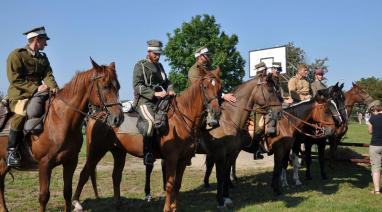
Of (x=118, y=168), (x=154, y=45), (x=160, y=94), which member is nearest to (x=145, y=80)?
(x=160, y=94)

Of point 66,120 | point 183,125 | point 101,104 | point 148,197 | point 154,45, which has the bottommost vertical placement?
point 148,197

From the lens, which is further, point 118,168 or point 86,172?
point 118,168

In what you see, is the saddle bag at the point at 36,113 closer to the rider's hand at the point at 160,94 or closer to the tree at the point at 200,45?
the rider's hand at the point at 160,94

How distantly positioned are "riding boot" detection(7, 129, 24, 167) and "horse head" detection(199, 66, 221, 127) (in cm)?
329

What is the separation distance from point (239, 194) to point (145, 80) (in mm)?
4526

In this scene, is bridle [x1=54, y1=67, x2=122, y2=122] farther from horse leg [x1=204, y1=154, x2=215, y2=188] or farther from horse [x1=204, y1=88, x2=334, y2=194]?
horse [x1=204, y1=88, x2=334, y2=194]

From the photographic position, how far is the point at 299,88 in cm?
1375

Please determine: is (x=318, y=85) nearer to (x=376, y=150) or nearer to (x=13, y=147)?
(x=376, y=150)

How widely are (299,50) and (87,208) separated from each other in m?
57.0

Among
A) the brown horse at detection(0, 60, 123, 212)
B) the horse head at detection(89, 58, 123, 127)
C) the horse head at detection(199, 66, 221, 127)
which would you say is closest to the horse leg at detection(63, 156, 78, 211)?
the brown horse at detection(0, 60, 123, 212)

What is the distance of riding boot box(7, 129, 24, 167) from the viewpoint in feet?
23.0

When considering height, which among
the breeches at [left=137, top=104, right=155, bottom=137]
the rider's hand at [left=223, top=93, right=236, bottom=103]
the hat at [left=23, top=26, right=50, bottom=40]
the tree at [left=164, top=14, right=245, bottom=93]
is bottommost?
the breeches at [left=137, top=104, right=155, bottom=137]

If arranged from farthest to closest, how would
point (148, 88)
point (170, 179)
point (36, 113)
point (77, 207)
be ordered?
point (77, 207) → point (148, 88) → point (170, 179) → point (36, 113)

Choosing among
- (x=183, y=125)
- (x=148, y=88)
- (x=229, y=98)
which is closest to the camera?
(x=183, y=125)
